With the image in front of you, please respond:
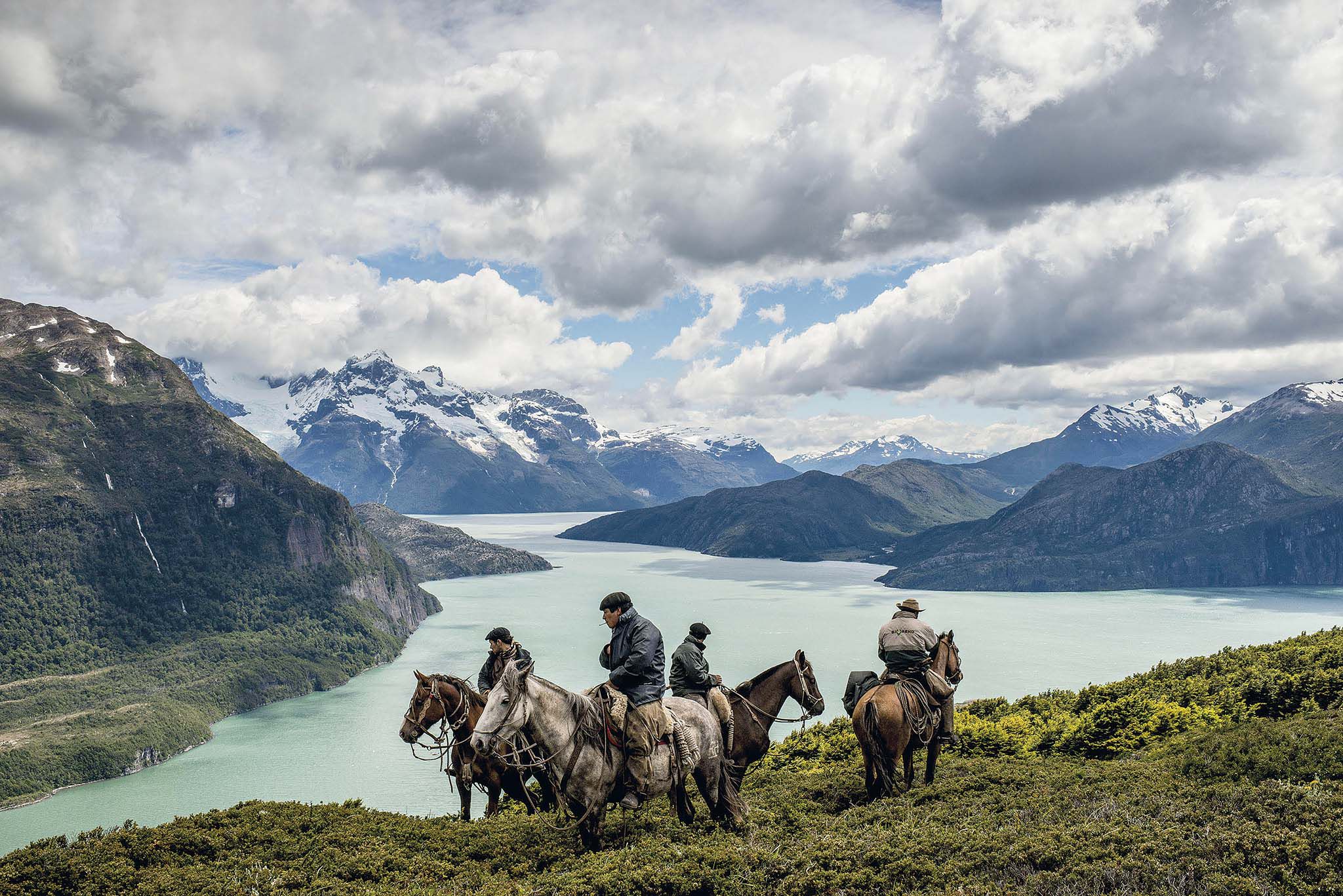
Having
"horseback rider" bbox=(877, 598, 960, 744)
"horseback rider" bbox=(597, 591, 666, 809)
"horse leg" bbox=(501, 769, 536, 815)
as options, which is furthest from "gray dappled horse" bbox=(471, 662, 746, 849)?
"horseback rider" bbox=(877, 598, 960, 744)

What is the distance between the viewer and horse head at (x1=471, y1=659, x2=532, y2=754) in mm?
11547

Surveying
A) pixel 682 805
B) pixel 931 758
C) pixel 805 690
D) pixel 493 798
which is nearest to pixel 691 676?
pixel 682 805

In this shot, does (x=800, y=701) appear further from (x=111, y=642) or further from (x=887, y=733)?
(x=111, y=642)

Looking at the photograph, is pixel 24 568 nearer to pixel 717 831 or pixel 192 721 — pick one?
pixel 192 721

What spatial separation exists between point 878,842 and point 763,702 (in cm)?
507

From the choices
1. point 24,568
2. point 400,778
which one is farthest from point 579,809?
point 24,568

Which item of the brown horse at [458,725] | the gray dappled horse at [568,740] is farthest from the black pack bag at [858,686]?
the brown horse at [458,725]

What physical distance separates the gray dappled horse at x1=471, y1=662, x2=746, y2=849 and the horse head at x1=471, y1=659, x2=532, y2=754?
1cm

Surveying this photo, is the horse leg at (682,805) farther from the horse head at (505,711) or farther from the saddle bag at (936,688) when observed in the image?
the saddle bag at (936,688)

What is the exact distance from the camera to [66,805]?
95.5 meters

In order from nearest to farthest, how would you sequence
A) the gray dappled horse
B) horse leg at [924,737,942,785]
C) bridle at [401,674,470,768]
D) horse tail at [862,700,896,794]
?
the gray dappled horse, horse tail at [862,700,896,794], horse leg at [924,737,942,785], bridle at [401,674,470,768]

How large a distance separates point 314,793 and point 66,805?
35.2 metres

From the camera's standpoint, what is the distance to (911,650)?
55.1ft

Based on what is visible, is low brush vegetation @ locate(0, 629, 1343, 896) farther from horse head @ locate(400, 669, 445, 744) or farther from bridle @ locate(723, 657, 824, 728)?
horse head @ locate(400, 669, 445, 744)
